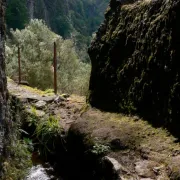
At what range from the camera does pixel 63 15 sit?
81.9 m

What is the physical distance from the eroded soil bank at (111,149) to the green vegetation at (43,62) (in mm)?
12124

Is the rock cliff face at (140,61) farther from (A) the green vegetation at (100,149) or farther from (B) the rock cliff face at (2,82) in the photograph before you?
(B) the rock cliff face at (2,82)

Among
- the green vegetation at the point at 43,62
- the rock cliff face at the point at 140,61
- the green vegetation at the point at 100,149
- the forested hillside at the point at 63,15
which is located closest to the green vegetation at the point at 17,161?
the green vegetation at the point at 100,149

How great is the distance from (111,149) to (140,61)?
6.80 feet

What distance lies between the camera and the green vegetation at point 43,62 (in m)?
22.6

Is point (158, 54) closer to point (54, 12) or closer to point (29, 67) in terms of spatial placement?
point (29, 67)

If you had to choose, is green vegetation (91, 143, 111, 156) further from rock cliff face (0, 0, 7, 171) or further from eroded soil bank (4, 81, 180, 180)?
rock cliff face (0, 0, 7, 171)

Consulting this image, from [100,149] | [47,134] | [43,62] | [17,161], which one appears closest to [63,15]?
[43,62]

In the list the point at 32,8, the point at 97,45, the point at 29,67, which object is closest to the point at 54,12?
the point at 32,8

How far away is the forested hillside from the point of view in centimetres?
5938

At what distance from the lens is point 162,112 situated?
6496 millimetres

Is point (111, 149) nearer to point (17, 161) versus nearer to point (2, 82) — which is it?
point (17, 161)

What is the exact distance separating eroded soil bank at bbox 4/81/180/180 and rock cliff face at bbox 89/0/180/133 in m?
0.32

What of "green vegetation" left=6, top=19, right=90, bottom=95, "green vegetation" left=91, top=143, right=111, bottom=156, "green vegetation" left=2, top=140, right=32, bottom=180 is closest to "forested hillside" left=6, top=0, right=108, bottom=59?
"green vegetation" left=6, top=19, right=90, bottom=95
